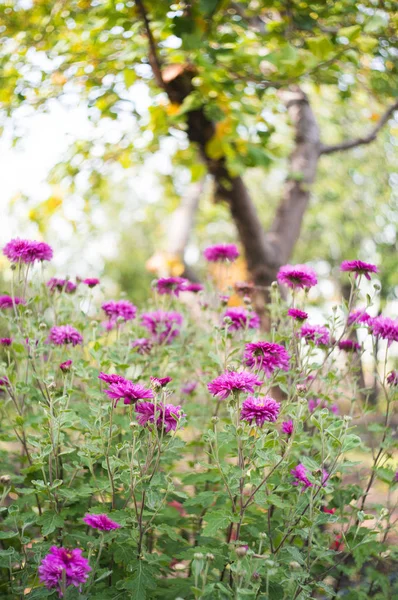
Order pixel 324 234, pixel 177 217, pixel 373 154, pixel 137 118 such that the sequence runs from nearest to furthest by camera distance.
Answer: pixel 137 118 < pixel 177 217 < pixel 373 154 < pixel 324 234

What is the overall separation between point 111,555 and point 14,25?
3468 millimetres

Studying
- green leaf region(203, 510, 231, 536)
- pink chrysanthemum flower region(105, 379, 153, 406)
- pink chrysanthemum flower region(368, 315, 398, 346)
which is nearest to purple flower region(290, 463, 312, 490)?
green leaf region(203, 510, 231, 536)

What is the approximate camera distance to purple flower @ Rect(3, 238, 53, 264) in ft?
7.15

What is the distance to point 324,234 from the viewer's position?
661 inches

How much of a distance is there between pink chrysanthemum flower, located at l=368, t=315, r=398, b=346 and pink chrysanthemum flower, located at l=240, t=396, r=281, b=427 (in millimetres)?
709

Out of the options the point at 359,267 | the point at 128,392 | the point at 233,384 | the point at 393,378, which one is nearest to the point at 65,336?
the point at 128,392

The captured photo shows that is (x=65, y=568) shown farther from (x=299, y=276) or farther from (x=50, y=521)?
(x=299, y=276)

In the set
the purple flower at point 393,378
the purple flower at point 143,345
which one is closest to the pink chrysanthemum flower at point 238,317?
the purple flower at point 143,345

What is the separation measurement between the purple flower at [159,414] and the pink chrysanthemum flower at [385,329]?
0.91 meters

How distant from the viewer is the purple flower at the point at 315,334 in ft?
7.23

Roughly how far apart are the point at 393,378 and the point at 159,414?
41.8 inches

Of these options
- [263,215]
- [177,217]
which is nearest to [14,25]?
[177,217]

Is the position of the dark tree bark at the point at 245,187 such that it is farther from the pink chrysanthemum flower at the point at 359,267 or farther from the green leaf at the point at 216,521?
the green leaf at the point at 216,521

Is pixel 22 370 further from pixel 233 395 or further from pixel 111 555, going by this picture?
pixel 233 395
